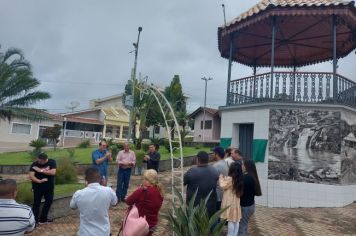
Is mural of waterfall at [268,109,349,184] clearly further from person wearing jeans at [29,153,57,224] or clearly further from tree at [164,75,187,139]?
tree at [164,75,187,139]

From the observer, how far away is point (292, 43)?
1454 centimetres

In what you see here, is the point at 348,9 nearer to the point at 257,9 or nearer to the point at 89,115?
the point at 257,9

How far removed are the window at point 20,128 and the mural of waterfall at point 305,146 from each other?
29.9 meters

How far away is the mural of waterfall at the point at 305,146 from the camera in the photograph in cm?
1053

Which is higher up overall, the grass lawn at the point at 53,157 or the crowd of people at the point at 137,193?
the crowd of people at the point at 137,193

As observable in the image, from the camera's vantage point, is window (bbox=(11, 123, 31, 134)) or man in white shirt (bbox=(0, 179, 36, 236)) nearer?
man in white shirt (bbox=(0, 179, 36, 236))

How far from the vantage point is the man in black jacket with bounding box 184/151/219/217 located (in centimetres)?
566

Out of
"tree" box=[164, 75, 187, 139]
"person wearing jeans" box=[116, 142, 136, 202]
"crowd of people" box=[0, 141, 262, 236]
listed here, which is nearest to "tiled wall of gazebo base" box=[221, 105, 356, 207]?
"crowd of people" box=[0, 141, 262, 236]

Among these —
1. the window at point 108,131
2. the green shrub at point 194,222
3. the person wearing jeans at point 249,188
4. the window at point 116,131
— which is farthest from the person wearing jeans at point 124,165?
the window at point 116,131

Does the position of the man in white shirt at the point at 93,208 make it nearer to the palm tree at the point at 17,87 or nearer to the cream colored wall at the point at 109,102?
the palm tree at the point at 17,87

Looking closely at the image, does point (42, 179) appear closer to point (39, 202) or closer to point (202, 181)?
point (39, 202)

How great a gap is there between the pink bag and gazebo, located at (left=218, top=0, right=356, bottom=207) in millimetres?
7497

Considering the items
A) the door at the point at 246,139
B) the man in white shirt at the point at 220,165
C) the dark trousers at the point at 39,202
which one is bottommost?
the dark trousers at the point at 39,202

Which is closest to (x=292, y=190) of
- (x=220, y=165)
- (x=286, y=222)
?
(x=286, y=222)
